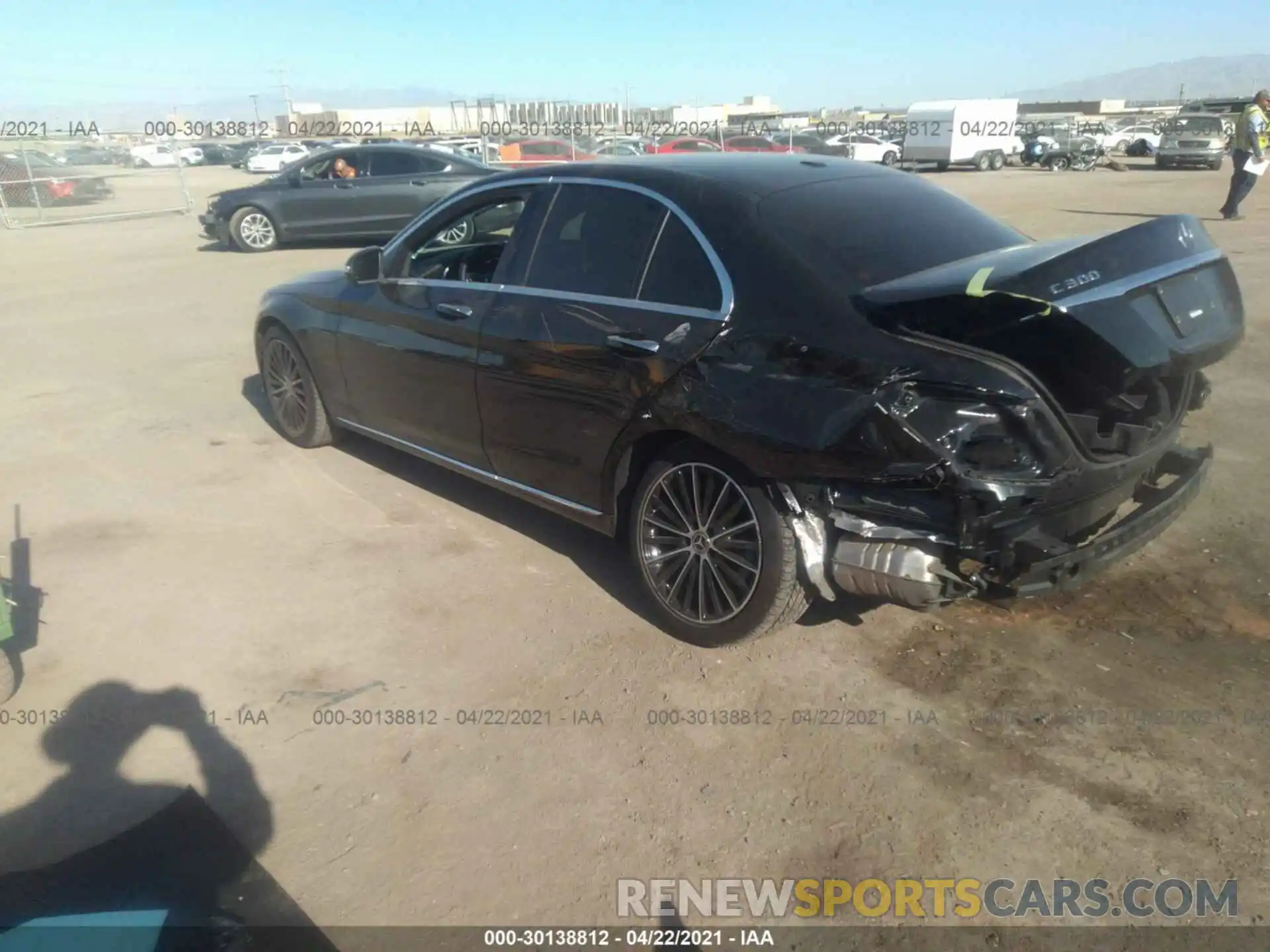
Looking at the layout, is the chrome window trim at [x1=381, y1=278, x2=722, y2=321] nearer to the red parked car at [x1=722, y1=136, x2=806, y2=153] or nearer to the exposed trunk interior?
the exposed trunk interior

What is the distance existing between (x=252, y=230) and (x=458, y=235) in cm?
1161

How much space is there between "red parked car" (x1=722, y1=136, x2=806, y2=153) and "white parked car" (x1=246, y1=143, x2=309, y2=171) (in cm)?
1875

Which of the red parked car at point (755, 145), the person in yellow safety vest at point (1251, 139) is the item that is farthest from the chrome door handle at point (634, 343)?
the red parked car at point (755, 145)

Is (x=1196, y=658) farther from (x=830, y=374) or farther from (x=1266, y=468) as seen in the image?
(x=1266, y=468)

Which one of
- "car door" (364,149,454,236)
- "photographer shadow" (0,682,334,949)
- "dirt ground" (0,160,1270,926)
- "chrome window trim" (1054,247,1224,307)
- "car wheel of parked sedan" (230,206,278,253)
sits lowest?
"photographer shadow" (0,682,334,949)

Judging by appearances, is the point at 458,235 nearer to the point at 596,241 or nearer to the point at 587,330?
the point at 596,241

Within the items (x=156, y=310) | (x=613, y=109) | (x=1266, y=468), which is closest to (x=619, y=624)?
(x=1266, y=468)

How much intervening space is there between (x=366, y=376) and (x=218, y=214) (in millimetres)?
11996

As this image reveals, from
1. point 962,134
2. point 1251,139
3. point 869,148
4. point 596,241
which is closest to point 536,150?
point 869,148

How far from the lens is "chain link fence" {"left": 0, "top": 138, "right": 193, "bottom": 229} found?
71.0 feet

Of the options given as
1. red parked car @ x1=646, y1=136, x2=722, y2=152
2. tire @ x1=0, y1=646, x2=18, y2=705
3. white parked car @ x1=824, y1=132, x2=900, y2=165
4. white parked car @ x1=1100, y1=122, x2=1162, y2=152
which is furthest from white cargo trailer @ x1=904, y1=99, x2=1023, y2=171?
tire @ x1=0, y1=646, x2=18, y2=705

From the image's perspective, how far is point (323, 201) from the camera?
15.1m

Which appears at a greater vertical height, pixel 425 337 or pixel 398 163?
pixel 398 163

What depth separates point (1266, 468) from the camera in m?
5.18
